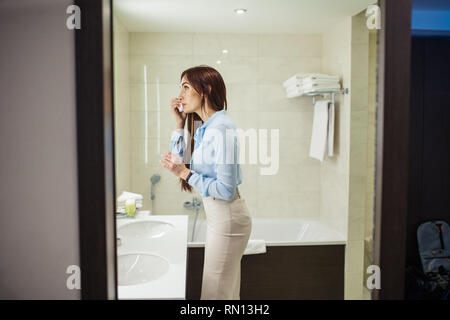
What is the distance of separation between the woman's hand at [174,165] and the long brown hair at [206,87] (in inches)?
1.1

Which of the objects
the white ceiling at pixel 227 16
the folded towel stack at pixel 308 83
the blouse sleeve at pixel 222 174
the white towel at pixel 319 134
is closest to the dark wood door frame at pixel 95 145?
the blouse sleeve at pixel 222 174

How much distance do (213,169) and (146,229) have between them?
22.4 inches

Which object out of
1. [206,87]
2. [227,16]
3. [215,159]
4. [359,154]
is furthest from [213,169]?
[359,154]

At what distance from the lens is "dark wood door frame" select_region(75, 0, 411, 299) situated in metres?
0.66

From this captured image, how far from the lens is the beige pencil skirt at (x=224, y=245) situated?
1187mm

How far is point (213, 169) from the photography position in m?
1.09

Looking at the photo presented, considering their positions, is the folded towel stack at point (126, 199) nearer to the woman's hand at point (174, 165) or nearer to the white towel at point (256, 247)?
the woman's hand at point (174, 165)

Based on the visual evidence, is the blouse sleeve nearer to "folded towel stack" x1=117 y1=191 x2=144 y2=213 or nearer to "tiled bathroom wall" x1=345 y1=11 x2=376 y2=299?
"folded towel stack" x1=117 y1=191 x2=144 y2=213

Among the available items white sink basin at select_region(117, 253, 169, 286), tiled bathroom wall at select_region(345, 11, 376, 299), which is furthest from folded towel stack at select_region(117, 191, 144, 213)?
tiled bathroom wall at select_region(345, 11, 376, 299)

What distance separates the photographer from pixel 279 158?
143cm

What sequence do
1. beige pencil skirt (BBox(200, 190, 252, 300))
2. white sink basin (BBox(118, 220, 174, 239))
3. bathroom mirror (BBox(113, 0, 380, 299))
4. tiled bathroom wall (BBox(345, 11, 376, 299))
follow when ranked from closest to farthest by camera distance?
1. beige pencil skirt (BBox(200, 190, 252, 300))
2. bathroom mirror (BBox(113, 0, 380, 299))
3. white sink basin (BBox(118, 220, 174, 239))
4. tiled bathroom wall (BBox(345, 11, 376, 299))

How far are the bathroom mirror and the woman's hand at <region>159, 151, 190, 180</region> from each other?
0.15ft
